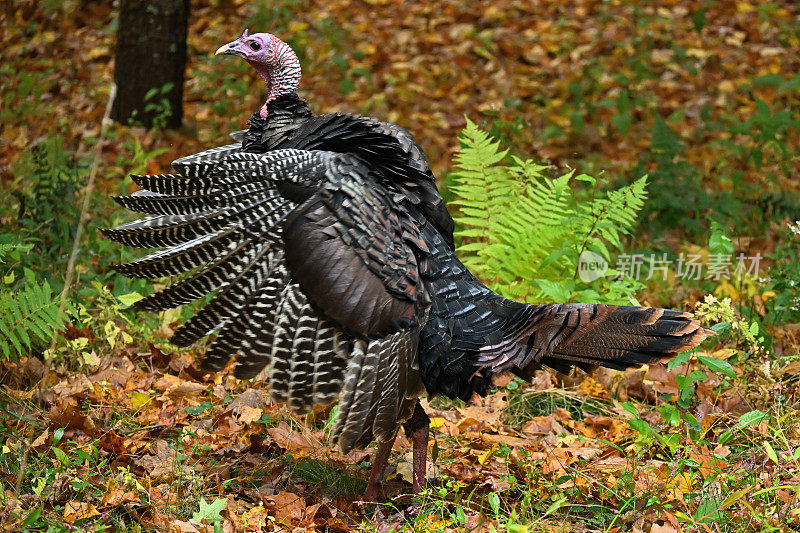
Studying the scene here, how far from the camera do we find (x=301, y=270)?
3604 millimetres

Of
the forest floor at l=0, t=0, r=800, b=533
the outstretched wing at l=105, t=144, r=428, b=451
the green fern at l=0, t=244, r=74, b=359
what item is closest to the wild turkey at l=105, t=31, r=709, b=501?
the outstretched wing at l=105, t=144, r=428, b=451

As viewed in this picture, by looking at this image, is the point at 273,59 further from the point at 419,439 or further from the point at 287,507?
the point at 287,507

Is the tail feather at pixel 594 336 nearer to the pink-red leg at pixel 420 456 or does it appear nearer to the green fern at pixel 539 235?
the pink-red leg at pixel 420 456

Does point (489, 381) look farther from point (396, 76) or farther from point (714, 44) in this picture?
point (714, 44)

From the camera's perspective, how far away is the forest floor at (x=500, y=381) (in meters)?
3.77

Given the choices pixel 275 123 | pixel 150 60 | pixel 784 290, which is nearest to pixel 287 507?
pixel 275 123

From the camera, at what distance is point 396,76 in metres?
9.98

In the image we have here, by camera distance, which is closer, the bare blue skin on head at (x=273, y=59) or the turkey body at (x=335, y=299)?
the turkey body at (x=335, y=299)

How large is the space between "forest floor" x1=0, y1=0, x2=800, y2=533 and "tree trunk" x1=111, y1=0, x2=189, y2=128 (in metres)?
0.31

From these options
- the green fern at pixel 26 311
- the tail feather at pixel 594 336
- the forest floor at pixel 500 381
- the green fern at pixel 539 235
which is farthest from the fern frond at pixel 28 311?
the green fern at pixel 539 235

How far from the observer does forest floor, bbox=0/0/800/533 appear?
12.4 ft

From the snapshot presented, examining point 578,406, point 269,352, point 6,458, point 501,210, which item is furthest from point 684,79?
point 6,458

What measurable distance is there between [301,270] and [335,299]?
0.64ft

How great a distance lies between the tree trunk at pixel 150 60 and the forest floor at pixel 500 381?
1.01 feet
